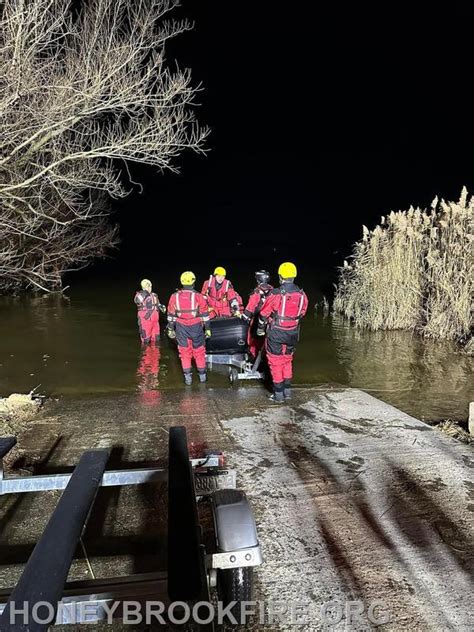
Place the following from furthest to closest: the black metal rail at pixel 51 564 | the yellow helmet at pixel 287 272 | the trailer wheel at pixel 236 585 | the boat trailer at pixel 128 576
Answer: the yellow helmet at pixel 287 272 → the trailer wheel at pixel 236 585 → the boat trailer at pixel 128 576 → the black metal rail at pixel 51 564

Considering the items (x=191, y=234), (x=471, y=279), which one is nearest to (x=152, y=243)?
(x=191, y=234)

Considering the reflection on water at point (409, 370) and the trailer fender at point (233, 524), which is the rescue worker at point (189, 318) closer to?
the reflection on water at point (409, 370)

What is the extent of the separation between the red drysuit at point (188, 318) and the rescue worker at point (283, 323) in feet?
4.06

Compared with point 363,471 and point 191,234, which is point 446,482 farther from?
point 191,234

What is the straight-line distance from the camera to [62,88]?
7.58 meters

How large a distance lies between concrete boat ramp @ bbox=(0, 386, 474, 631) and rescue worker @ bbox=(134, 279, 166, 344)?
4960mm

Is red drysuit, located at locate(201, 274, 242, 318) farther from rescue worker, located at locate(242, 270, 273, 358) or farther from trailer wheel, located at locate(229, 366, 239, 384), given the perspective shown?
trailer wheel, located at locate(229, 366, 239, 384)

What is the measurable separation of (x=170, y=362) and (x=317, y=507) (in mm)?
6722

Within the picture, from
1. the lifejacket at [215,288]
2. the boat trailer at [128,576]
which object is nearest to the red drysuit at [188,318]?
the lifejacket at [215,288]

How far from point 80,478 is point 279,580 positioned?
4.37 feet

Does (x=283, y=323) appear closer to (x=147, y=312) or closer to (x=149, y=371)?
(x=149, y=371)

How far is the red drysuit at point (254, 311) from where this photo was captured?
7641mm

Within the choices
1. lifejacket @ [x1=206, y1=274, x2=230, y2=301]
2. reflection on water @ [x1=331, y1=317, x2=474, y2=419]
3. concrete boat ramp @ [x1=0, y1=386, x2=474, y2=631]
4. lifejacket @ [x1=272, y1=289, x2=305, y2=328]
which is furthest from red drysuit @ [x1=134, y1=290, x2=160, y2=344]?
concrete boat ramp @ [x1=0, y1=386, x2=474, y2=631]

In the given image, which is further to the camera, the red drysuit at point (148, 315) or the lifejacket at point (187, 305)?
the red drysuit at point (148, 315)
